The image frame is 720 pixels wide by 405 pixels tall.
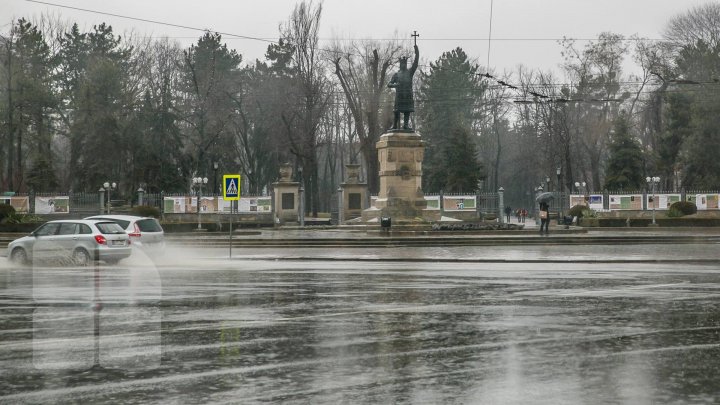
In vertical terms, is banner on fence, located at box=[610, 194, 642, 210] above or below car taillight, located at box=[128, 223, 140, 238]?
above

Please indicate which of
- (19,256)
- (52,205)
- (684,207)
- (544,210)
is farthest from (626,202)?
(19,256)

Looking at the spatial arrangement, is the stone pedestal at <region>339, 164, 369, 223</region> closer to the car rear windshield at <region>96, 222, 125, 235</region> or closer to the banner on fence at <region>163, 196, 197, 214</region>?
the banner on fence at <region>163, 196, 197, 214</region>

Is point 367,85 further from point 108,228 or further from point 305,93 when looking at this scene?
point 108,228

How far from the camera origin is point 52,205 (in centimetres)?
5844

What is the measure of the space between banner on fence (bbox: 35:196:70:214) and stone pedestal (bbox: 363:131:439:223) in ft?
78.6

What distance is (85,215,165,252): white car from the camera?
27.1m

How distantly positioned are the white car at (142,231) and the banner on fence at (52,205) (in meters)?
32.3

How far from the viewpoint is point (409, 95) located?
45.0m

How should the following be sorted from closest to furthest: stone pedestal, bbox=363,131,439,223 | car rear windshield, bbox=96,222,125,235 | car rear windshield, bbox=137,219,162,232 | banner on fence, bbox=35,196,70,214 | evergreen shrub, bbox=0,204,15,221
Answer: car rear windshield, bbox=96,222,125,235 → car rear windshield, bbox=137,219,162,232 → stone pedestal, bbox=363,131,439,223 → evergreen shrub, bbox=0,204,15,221 → banner on fence, bbox=35,196,70,214

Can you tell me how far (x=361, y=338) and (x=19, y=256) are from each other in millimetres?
17571

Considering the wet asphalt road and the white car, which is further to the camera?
the white car

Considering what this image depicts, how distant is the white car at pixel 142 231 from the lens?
1066 inches

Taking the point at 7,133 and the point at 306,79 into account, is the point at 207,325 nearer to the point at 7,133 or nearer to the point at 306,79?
the point at 306,79

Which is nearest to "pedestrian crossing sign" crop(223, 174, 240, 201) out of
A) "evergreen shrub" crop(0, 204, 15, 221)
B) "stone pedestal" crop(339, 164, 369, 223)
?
"evergreen shrub" crop(0, 204, 15, 221)
